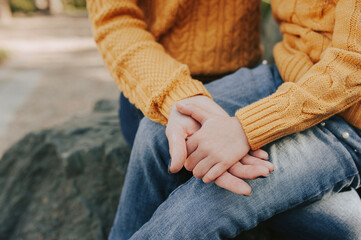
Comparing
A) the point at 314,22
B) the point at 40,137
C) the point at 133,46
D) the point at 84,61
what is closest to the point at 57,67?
the point at 84,61

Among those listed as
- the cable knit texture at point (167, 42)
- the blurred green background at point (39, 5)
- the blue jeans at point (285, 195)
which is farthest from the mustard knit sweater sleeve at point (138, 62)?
the blurred green background at point (39, 5)

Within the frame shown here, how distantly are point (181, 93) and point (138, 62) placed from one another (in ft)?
0.65

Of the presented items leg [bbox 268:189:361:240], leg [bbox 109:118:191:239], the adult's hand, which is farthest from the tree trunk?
leg [bbox 268:189:361:240]

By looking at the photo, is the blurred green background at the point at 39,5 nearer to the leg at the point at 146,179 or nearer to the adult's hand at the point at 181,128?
the leg at the point at 146,179

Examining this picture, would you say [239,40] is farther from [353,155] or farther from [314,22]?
[353,155]

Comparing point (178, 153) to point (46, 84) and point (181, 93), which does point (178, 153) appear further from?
point (46, 84)

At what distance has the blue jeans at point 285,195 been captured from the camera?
0.75 meters

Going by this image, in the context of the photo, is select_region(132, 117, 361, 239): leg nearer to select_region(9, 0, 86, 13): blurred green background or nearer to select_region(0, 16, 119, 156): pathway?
select_region(0, 16, 119, 156): pathway

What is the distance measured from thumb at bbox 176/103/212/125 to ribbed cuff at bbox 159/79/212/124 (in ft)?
0.20

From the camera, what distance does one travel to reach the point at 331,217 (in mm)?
816

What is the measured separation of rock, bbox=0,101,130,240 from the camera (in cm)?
134

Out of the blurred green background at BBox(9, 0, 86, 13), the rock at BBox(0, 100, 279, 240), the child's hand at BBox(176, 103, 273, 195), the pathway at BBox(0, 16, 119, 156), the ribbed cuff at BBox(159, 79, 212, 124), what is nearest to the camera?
the child's hand at BBox(176, 103, 273, 195)

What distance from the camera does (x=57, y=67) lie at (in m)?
4.80

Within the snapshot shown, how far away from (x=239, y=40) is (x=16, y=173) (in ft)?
4.03
